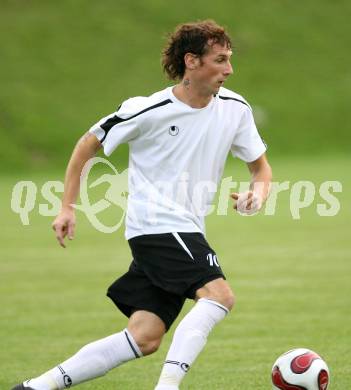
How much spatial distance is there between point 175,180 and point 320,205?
57.4 ft

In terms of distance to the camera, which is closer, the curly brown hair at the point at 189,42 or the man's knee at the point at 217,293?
the man's knee at the point at 217,293

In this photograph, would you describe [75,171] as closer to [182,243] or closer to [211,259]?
[182,243]

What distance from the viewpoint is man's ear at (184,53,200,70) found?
6555mm

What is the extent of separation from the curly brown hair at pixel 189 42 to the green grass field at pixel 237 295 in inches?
89.4

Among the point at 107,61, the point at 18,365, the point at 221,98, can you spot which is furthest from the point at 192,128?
the point at 107,61

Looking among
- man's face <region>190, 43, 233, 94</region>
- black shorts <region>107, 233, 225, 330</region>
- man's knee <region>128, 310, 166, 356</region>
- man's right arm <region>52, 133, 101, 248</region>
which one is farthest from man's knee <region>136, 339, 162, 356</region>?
man's face <region>190, 43, 233, 94</region>

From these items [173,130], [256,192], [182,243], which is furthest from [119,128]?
[256,192]

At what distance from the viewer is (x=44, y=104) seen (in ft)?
151

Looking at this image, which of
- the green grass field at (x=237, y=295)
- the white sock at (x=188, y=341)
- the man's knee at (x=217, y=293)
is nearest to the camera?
the white sock at (x=188, y=341)

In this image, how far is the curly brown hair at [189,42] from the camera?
6566 millimetres

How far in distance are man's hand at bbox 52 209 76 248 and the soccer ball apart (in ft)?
5.31

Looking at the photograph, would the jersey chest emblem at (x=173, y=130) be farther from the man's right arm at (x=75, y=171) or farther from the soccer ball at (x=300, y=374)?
the soccer ball at (x=300, y=374)

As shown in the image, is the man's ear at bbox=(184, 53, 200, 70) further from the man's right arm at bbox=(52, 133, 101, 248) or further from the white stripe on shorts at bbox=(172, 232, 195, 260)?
the white stripe on shorts at bbox=(172, 232, 195, 260)

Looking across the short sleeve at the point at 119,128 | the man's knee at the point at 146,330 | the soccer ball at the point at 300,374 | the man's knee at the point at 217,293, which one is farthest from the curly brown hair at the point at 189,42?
the soccer ball at the point at 300,374
